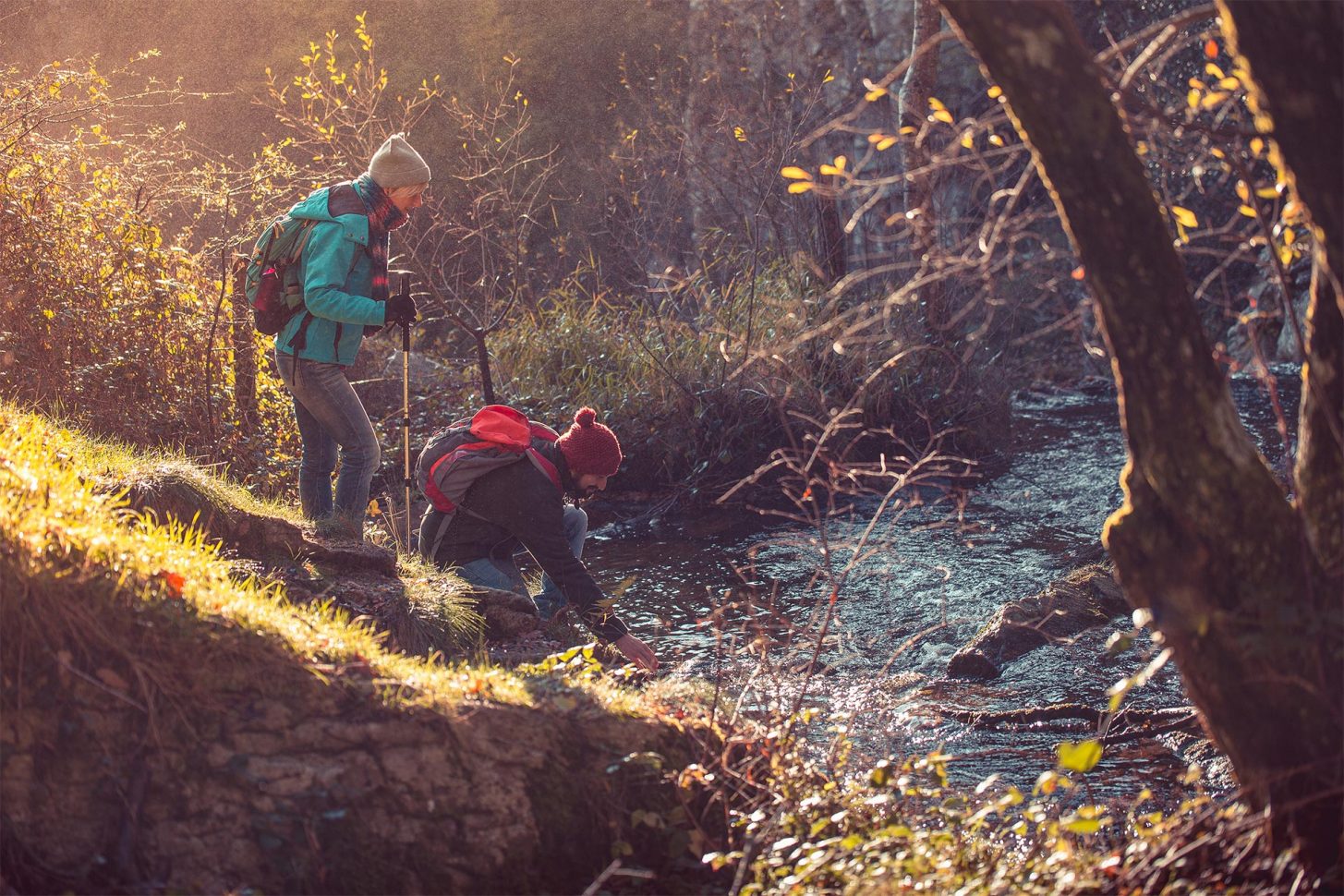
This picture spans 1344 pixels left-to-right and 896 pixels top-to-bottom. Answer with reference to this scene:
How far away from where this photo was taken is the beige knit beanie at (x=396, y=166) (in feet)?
19.8

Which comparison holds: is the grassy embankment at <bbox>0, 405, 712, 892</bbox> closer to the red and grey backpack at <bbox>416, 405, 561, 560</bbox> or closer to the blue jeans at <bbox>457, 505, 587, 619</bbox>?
the red and grey backpack at <bbox>416, 405, 561, 560</bbox>

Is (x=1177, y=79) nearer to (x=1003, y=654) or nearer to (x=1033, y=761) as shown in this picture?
(x=1003, y=654)

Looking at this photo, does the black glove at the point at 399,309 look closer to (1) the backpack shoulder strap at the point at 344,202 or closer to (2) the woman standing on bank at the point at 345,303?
(2) the woman standing on bank at the point at 345,303

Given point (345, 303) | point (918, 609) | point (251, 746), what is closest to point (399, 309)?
point (345, 303)

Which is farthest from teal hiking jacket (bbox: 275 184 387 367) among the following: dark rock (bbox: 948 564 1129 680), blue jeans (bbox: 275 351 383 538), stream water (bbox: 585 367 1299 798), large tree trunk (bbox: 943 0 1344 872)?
large tree trunk (bbox: 943 0 1344 872)

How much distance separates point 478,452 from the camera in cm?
590

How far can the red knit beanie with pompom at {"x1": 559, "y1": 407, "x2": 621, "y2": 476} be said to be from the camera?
582 centimetres

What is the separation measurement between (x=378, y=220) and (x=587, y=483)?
170cm

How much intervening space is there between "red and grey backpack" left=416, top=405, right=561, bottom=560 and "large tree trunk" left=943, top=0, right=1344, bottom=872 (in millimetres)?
3290

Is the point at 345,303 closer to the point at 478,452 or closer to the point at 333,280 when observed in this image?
the point at 333,280

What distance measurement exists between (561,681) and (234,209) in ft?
23.0

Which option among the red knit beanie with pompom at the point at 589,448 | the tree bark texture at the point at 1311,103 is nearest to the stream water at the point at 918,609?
the red knit beanie with pompom at the point at 589,448

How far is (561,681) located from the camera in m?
4.30

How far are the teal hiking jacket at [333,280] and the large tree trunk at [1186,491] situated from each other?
12.3 feet
